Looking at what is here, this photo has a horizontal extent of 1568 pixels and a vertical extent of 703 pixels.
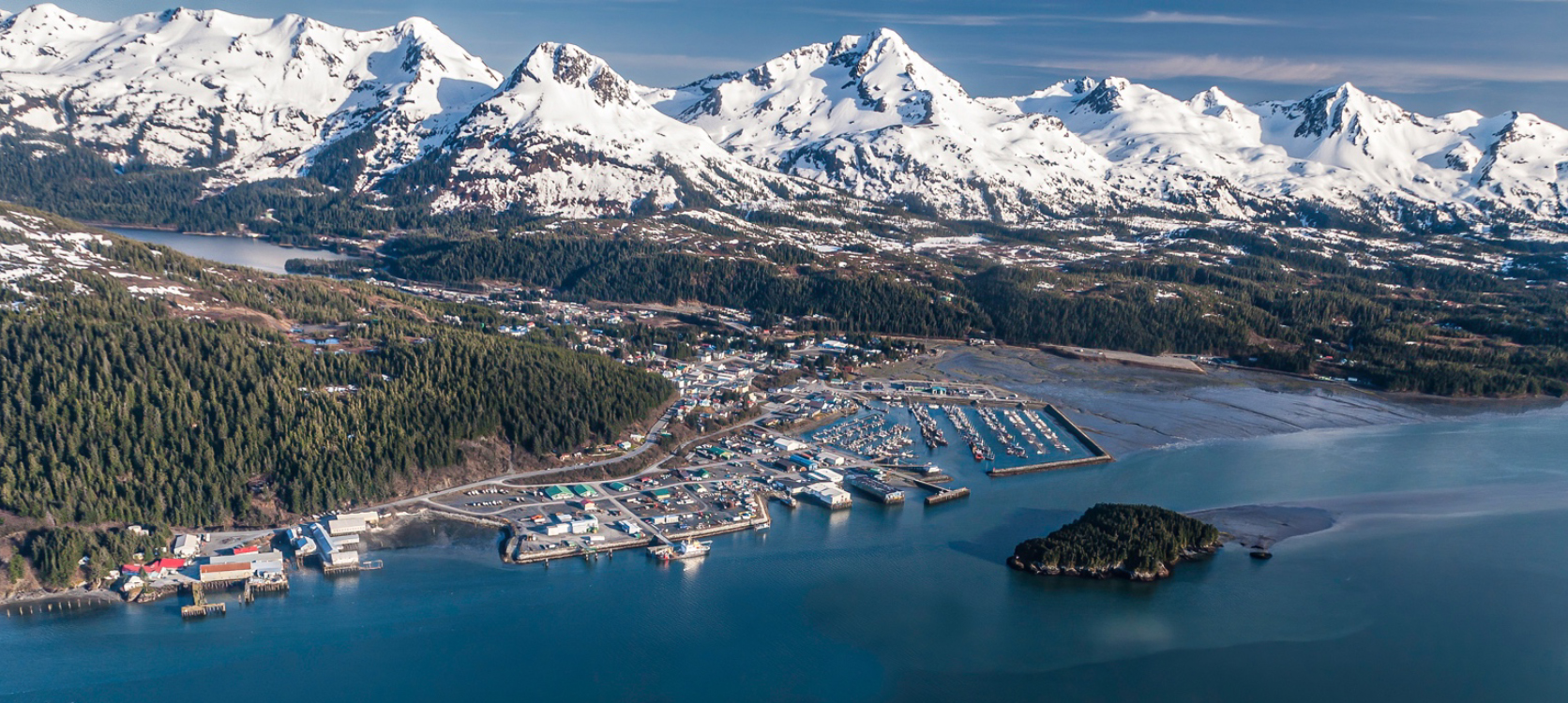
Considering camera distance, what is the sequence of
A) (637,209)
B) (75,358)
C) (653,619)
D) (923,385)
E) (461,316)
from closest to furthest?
1. (653,619)
2. (75,358)
3. (923,385)
4. (461,316)
5. (637,209)

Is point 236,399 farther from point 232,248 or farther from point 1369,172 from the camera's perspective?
point 1369,172

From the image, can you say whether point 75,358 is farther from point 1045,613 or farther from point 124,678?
point 1045,613

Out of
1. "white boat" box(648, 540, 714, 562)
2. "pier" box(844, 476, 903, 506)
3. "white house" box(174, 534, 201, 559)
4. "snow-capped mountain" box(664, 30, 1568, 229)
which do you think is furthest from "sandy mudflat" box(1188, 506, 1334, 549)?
"snow-capped mountain" box(664, 30, 1568, 229)

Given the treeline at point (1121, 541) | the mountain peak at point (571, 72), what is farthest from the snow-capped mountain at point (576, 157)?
the treeline at point (1121, 541)

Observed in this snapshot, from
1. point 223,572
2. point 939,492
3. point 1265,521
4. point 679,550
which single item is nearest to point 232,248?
point 223,572

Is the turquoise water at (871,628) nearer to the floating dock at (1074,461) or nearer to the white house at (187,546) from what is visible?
the white house at (187,546)

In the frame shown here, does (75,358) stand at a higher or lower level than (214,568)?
higher

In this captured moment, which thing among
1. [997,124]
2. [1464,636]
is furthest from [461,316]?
[997,124]
